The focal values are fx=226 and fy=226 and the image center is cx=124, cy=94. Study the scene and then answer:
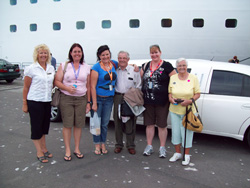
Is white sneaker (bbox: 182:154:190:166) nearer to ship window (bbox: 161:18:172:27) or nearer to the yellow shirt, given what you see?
the yellow shirt

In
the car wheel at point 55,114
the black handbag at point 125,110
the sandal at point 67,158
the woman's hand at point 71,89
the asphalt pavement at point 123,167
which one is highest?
the woman's hand at point 71,89

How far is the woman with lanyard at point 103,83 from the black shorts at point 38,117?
2.44ft

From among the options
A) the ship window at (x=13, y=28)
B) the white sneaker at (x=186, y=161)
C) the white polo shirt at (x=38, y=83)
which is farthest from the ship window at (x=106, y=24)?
the white sneaker at (x=186, y=161)

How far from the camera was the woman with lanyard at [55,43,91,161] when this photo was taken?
3.47 meters

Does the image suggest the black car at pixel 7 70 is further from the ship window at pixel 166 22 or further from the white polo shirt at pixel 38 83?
the white polo shirt at pixel 38 83

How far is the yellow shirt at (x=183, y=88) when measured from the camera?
3.40 metres

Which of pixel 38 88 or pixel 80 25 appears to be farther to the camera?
pixel 80 25

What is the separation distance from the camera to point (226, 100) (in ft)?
12.9

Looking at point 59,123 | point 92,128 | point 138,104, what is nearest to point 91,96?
point 92,128

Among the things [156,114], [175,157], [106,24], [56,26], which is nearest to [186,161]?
[175,157]

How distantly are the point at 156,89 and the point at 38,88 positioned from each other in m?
1.80

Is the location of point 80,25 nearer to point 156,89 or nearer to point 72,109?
point 72,109

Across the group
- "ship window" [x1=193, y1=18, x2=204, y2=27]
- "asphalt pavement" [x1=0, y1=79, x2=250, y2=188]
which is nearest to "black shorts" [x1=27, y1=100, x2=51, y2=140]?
"asphalt pavement" [x1=0, y1=79, x2=250, y2=188]

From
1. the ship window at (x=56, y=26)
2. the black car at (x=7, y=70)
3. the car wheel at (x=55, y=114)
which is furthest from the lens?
the ship window at (x=56, y=26)
